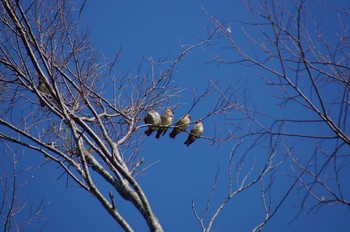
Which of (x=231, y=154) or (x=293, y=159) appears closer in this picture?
(x=293, y=159)

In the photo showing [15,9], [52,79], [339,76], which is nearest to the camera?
[339,76]

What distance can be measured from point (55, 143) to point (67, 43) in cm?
97

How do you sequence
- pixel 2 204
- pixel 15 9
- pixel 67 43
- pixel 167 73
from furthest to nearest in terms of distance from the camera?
pixel 167 73, pixel 2 204, pixel 67 43, pixel 15 9

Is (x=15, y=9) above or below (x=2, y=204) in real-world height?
above

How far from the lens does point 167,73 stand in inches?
200

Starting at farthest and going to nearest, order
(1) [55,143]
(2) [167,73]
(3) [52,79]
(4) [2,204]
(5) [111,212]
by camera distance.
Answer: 1. (2) [167,73]
2. (4) [2,204]
3. (1) [55,143]
4. (5) [111,212]
5. (3) [52,79]

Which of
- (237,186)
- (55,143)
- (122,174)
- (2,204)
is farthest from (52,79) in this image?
(237,186)

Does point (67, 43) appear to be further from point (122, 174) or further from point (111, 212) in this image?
point (111, 212)

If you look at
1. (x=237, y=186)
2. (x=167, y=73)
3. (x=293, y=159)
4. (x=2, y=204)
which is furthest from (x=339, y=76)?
(x=2, y=204)

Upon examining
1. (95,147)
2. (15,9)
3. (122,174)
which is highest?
(15,9)

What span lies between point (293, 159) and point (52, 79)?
1.81m

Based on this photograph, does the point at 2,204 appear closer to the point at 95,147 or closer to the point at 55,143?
the point at 55,143

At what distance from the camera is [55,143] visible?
4.19m

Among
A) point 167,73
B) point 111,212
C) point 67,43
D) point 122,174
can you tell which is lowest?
point 111,212
